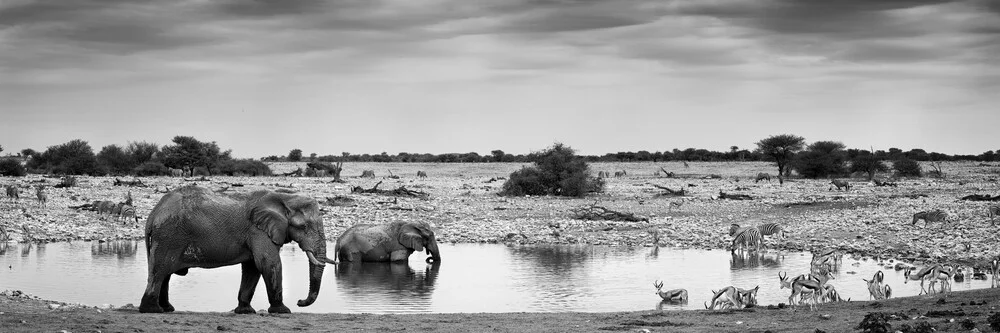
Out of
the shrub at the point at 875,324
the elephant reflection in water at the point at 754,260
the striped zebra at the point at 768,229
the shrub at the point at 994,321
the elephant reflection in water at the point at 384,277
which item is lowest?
the elephant reflection in water at the point at 384,277

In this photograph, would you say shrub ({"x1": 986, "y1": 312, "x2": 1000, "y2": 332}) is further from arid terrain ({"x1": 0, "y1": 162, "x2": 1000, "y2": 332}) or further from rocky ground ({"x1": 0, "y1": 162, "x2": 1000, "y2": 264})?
rocky ground ({"x1": 0, "y1": 162, "x2": 1000, "y2": 264})

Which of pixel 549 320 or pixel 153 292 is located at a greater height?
pixel 153 292

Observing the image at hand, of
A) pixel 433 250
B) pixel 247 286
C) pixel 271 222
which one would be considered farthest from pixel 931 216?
pixel 247 286

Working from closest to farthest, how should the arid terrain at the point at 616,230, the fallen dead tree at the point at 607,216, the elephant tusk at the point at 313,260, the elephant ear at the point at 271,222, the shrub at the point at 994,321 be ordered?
1. the shrub at the point at 994,321
2. the arid terrain at the point at 616,230
3. the elephant ear at the point at 271,222
4. the elephant tusk at the point at 313,260
5. the fallen dead tree at the point at 607,216

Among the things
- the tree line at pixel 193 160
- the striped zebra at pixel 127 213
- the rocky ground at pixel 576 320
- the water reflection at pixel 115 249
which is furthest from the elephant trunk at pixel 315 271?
the tree line at pixel 193 160

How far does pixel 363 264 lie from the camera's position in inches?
819

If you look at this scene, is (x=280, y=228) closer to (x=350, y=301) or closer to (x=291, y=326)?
(x=291, y=326)

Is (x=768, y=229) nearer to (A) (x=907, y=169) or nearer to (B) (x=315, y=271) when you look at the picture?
(B) (x=315, y=271)

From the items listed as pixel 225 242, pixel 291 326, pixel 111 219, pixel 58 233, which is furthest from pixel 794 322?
pixel 111 219

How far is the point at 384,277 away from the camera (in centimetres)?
1905

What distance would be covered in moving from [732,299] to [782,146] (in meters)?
63.7

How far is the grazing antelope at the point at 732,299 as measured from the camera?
46.4 feet

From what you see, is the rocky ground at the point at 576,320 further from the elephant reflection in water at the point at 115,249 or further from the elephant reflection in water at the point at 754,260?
the elephant reflection in water at the point at 115,249

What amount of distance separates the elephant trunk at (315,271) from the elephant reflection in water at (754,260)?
33.3 ft
